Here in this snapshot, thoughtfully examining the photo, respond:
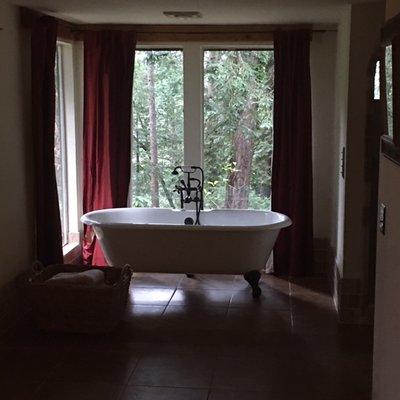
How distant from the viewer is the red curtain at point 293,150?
5.21m

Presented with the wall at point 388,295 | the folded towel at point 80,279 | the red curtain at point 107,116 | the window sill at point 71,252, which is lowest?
the window sill at point 71,252

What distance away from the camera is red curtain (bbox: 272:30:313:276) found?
5.21 metres

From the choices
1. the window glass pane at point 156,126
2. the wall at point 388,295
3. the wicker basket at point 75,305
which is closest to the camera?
the wall at point 388,295

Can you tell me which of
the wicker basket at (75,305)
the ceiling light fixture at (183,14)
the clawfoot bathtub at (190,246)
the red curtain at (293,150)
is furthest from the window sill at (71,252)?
Answer: the ceiling light fixture at (183,14)

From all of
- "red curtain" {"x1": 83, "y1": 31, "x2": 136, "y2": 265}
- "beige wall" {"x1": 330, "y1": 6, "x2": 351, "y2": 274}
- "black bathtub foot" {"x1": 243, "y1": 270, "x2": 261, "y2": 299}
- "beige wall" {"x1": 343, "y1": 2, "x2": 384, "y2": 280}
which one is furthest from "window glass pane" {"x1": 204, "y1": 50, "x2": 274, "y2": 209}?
"beige wall" {"x1": 343, "y1": 2, "x2": 384, "y2": 280}

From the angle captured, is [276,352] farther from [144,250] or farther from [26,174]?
[26,174]

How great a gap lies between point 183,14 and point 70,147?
1.65m

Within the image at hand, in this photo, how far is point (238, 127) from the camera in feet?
18.4

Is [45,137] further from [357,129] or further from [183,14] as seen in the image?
[357,129]

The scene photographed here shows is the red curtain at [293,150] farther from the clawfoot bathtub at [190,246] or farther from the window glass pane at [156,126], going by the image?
the window glass pane at [156,126]

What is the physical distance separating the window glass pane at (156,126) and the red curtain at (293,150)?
92 cm

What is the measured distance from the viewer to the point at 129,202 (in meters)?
5.71

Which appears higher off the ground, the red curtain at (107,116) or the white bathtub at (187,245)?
the red curtain at (107,116)

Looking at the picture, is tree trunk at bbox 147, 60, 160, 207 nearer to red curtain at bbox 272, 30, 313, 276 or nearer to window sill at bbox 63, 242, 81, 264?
window sill at bbox 63, 242, 81, 264
